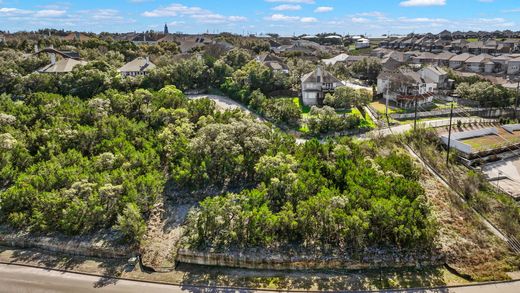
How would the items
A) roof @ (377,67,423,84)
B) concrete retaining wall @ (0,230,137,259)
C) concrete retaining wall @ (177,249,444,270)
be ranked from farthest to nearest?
roof @ (377,67,423,84) < concrete retaining wall @ (0,230,137,259) < concrete retaining wall @ (177,249,444,270)

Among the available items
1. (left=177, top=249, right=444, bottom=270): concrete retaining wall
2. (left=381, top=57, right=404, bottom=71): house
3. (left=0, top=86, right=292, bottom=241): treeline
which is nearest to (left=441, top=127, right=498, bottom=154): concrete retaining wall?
(left=0, top=86, right=292, bottom=241): treeline

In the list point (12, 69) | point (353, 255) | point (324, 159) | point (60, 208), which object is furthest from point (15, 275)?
point (12, 69)

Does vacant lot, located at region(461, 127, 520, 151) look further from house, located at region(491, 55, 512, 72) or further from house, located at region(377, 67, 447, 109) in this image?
house, located at region(491, 55, 512, 72)

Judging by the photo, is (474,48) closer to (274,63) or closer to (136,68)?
(274,63)

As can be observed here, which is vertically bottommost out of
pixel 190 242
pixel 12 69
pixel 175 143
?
pixel 190 242

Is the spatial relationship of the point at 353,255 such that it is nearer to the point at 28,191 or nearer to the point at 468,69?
the point at 28,191

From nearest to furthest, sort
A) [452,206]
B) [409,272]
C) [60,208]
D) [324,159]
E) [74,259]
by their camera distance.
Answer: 1. [409,272]
2. [74,259]
3. [60,208]
4. [452,206]
5. [324,159]

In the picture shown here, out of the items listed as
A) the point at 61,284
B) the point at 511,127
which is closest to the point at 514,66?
the point at 511,127
